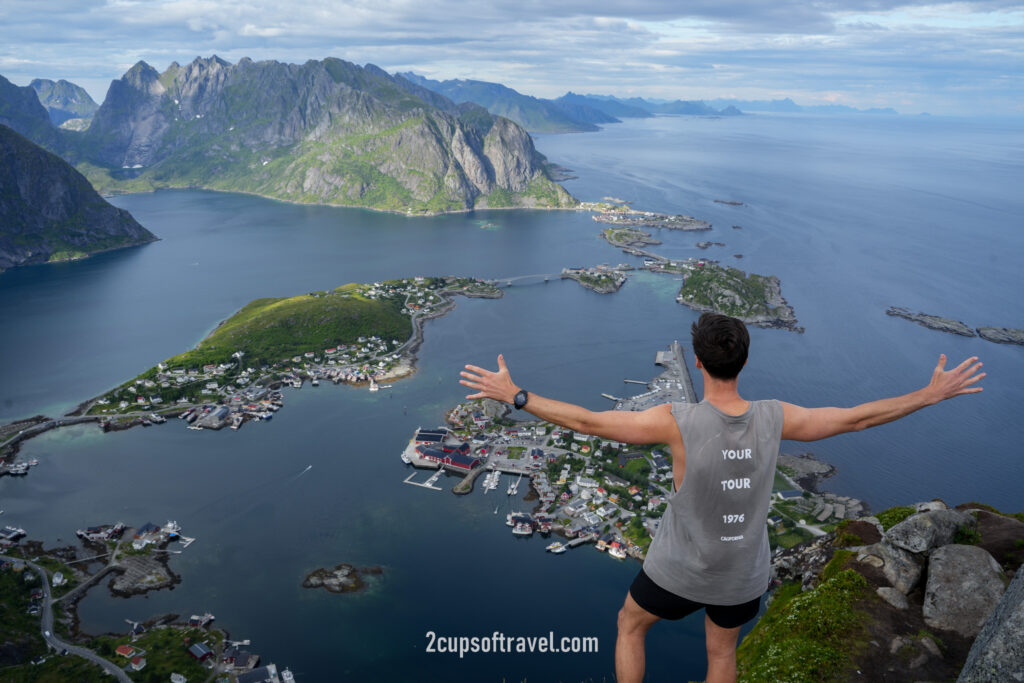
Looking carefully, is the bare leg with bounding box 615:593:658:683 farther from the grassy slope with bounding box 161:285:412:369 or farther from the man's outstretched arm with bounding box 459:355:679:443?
the grassy slope with bounding box 161:285:412:369

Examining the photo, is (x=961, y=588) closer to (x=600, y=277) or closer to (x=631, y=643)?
(x=631, y=643)

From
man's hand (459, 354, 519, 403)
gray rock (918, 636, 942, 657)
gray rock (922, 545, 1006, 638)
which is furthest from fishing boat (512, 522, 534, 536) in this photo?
man's hand (459, 354, 519, 403)

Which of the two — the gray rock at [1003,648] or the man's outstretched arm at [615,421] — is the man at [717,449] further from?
the gray rock at [1003,648]

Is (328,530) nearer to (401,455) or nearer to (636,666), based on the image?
(401,455)

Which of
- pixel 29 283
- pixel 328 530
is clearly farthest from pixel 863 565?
pixel 29 283

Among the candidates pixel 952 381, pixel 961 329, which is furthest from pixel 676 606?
pixel 961 329

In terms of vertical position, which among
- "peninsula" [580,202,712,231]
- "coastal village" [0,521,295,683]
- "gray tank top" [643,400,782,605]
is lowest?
"coastal village" [0,521,295,683]

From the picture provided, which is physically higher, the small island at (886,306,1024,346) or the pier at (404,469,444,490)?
the small island at (886,306,1024,346)
